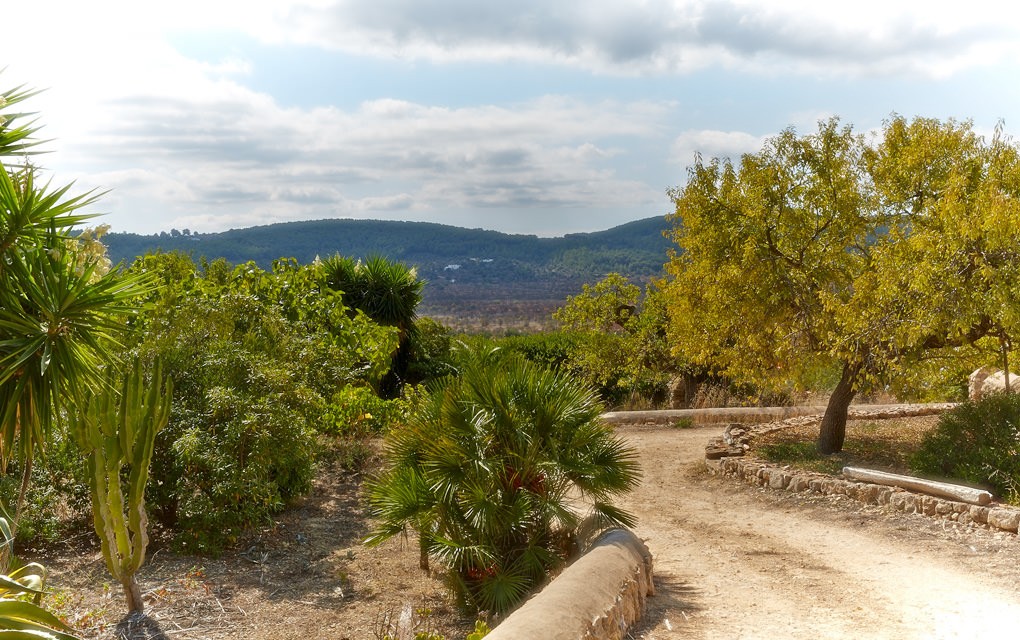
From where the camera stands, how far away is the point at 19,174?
18.8 feet

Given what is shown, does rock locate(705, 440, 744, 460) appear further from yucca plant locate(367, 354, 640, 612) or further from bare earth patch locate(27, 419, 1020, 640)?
yucca plant locate(367, 354, 640, 612)

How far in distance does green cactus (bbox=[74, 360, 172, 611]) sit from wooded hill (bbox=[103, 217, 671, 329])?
95485 mm

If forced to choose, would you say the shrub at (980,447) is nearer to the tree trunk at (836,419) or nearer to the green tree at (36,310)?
the tree trunk at (836,419)

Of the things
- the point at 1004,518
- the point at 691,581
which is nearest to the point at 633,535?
the point at 691,581

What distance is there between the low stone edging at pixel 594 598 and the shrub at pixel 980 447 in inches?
192

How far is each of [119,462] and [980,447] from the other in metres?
8.67

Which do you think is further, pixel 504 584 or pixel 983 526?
pixel 983 526

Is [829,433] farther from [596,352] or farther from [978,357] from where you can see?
→ [596,352]

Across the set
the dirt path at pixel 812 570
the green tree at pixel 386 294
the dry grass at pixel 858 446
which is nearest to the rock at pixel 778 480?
the dirt path at pixel 812 570

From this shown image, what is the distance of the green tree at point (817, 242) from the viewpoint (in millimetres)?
10078

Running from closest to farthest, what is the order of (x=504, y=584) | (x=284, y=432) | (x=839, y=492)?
(x=504, y=584) < (x=284, y=432) < (x=839, y=492)

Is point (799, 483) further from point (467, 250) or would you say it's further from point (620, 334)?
point (467, 250)

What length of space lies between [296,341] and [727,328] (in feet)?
17.9

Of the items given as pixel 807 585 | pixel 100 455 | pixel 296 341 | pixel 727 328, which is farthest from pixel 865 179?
pixel 100 455
